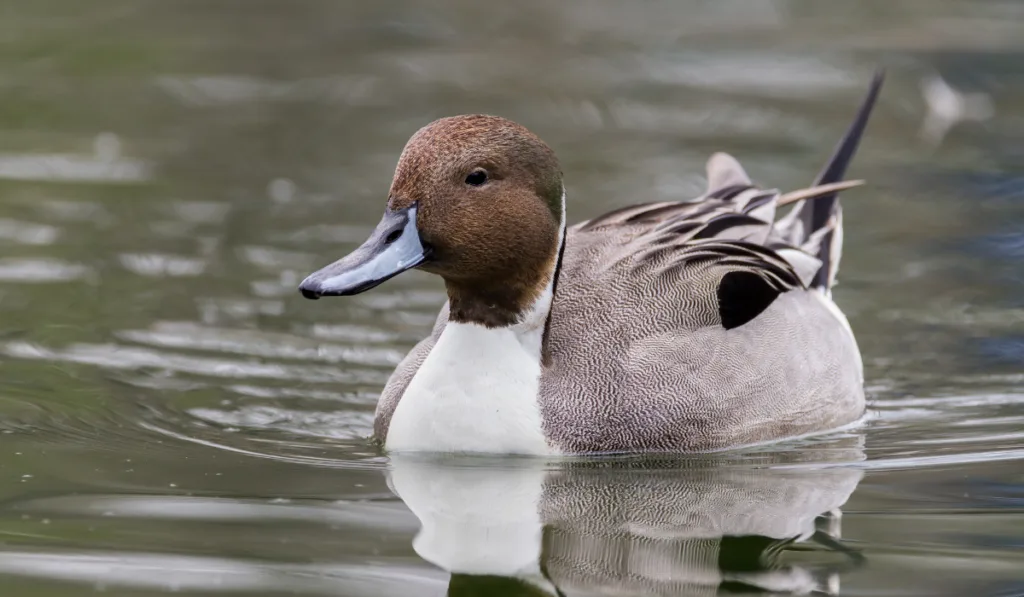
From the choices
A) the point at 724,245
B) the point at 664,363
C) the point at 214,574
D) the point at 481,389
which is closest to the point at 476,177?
the point at 481,389

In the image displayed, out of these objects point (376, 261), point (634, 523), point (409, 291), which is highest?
point (409, 291)

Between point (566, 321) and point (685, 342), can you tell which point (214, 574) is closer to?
point (566, 321)

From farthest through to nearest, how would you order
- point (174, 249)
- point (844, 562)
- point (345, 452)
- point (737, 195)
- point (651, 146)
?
point (651, 146), point (174, 249), point (737, 195), point (345, 452), point (844, 562)

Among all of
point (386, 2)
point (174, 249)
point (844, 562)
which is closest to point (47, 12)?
point (386, 2)

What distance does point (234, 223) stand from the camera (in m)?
8.48

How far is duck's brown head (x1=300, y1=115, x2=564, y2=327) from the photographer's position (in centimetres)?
504

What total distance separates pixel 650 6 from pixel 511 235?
29.2 feet

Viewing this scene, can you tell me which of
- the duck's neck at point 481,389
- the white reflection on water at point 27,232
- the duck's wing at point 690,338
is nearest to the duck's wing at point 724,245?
the duck's wing at point 690,338

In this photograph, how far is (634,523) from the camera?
16.0 ft

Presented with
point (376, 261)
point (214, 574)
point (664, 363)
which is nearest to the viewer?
point (214, 574)

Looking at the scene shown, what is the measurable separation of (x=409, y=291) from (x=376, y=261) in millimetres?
2772

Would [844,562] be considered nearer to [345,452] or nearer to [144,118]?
[345,452]

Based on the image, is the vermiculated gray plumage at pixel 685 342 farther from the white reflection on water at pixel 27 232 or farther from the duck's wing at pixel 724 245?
the white reflection on water at pixel 27 232

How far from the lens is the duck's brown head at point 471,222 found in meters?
5.04
